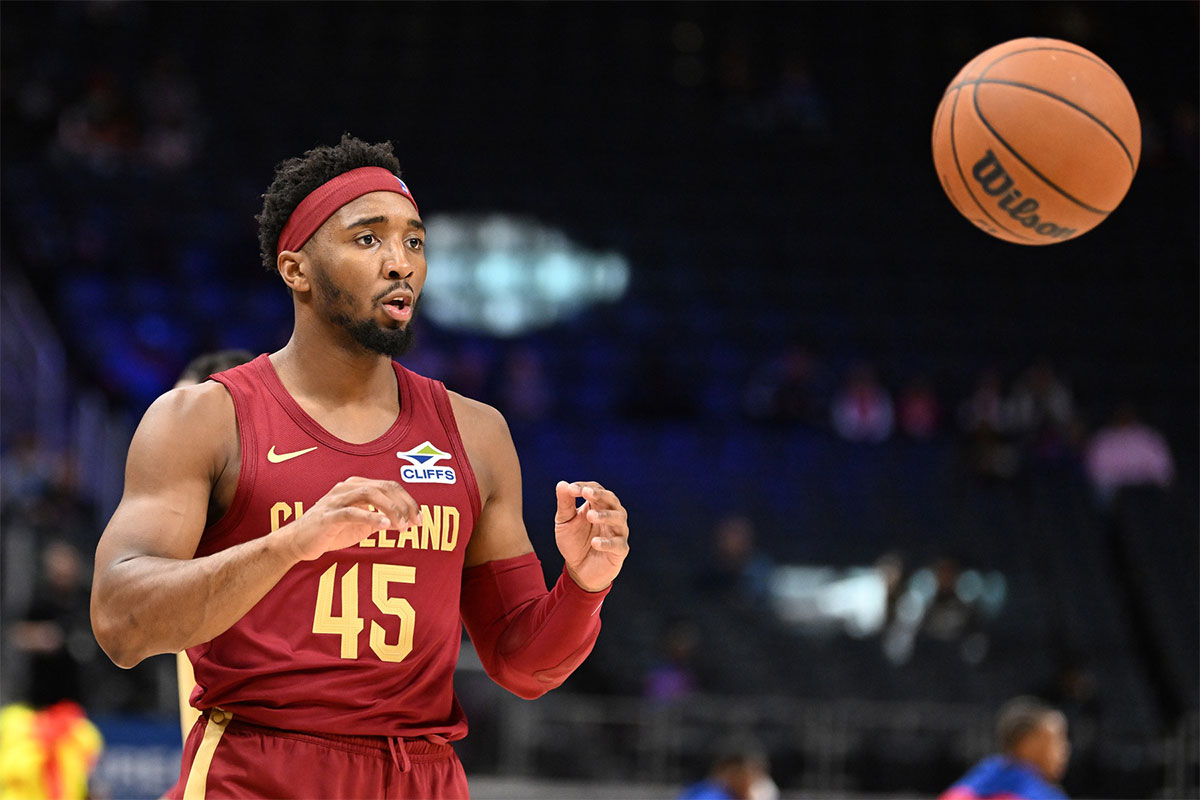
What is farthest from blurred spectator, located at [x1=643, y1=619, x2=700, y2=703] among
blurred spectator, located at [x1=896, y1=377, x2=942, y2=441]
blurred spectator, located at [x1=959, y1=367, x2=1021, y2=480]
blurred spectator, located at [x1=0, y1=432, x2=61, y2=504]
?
blurred spectator, located at [x1=0, y1=432, x2=61, y2=504]

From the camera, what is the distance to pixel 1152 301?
1581 cm

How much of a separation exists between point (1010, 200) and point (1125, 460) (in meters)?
9.81

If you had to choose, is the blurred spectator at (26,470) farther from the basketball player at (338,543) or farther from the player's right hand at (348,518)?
the player's right hand at (348,518)

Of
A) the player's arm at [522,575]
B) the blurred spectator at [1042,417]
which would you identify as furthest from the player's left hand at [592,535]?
the blurred spectator at [1042,417]

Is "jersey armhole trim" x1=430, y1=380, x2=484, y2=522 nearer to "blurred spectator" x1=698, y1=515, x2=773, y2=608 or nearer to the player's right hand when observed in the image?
the player's right hand

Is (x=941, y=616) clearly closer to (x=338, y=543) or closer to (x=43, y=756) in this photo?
(x=43, y=756)

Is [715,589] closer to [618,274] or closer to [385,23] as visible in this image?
[618,274]

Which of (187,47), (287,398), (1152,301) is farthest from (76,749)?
(1152,301)

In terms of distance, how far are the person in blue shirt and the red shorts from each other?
4850 mm

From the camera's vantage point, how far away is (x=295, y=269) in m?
3.19

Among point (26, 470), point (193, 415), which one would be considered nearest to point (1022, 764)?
point (193, 415)

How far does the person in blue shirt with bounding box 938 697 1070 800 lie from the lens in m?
7.18

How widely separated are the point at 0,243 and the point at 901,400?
834cm

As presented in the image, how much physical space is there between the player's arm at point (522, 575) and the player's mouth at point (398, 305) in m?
0.27
